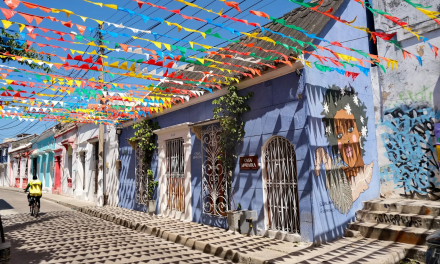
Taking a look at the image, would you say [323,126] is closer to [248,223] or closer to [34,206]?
[248,223]

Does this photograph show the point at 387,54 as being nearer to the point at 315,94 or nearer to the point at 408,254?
the point at 315,94

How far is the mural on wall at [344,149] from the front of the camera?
272 inches

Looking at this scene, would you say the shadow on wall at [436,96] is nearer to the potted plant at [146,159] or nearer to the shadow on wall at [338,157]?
the shadow on wall at [338,157]

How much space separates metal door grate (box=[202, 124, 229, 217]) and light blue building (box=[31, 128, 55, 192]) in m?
19.4

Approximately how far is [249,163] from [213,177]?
5.14 ft

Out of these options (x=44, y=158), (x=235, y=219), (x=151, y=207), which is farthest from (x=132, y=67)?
(x=44, y=158)

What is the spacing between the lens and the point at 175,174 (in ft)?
34.5

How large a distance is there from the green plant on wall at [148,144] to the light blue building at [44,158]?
15776mm

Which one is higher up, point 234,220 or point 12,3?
point 12,3

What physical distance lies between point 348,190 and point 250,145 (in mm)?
2454

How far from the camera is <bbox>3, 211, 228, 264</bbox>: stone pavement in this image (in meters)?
6.11

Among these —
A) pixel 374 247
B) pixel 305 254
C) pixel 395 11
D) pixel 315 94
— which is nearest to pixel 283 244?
pixel 305 254

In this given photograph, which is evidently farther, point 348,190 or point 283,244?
point 348,190

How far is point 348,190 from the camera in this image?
7.25 metres
